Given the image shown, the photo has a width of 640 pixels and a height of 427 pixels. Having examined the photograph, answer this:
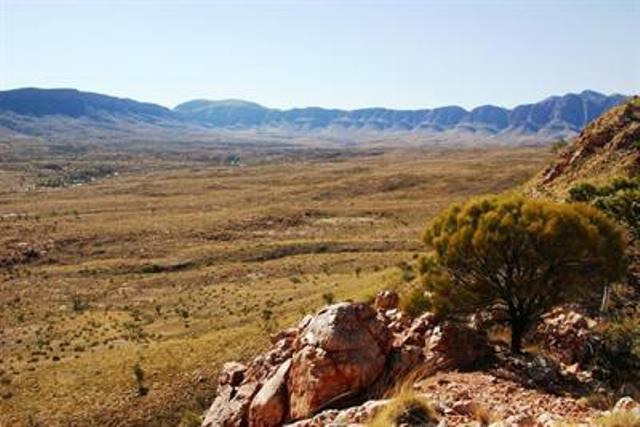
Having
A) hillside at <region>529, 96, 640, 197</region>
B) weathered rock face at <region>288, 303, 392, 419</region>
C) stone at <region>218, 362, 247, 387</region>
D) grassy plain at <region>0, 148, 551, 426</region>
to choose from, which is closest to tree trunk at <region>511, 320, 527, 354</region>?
weathered rock face at <region>288, 303, 392, 419</region>

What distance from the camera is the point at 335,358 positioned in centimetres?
1561

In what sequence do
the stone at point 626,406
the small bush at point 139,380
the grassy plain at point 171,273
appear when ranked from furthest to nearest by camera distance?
the grassy plain at point 171,273
the small bush at point 139,380
the stone at point 626,406

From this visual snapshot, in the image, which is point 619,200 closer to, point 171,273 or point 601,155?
point 601,155

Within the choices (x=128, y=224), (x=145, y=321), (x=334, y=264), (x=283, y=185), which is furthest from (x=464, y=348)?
(x=283, y=185)

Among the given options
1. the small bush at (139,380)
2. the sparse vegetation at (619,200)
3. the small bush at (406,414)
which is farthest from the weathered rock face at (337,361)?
the small bush at (139,380)

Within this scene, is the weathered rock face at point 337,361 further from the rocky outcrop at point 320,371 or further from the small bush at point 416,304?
the small bush at point 416,304

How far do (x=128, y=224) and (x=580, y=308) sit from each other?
3108 inches

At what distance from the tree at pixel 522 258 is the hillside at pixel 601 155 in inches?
621

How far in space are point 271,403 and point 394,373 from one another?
9.69 ft

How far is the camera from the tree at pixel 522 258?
17312 millimetres

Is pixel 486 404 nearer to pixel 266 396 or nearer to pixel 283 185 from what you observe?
pixel 266 396

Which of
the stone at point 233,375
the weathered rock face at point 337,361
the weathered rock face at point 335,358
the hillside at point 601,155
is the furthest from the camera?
the hillside at point 601,155

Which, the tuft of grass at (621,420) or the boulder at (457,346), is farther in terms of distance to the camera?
the boulder at (457,346)

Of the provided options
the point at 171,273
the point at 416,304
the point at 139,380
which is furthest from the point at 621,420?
the point at 171,273
